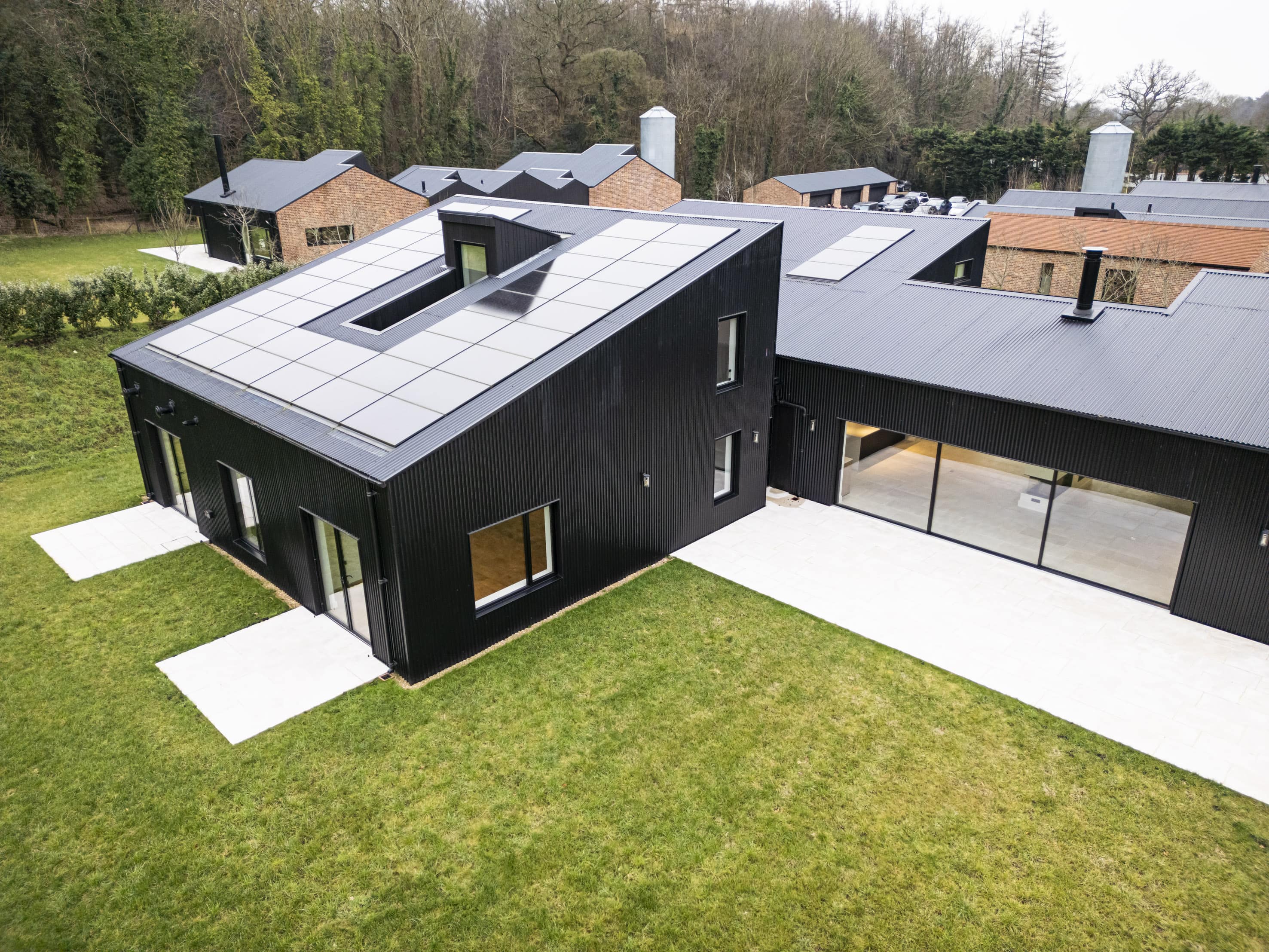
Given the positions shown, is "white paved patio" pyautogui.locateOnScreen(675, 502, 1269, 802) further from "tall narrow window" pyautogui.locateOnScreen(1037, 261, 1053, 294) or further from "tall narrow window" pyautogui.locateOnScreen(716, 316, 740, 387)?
"tall narrow window" pyautogui.locateOnScreen(1037, 261, 1053, 294)

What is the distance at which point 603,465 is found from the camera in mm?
11047

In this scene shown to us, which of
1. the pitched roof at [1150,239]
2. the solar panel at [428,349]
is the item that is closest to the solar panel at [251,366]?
the solar panel at [428,349]

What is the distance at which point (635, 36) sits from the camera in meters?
65.1

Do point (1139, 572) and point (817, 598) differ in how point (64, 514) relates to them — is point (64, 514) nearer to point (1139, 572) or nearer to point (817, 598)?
point (817, 598)

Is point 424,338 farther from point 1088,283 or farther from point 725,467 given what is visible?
point 1088,283

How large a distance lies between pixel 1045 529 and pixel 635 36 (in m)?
64.8

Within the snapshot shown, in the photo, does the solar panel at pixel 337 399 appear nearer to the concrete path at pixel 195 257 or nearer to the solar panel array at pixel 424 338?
the solar panel array at pixel 424 338

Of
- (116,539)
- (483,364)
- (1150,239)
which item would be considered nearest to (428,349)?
(483,364)

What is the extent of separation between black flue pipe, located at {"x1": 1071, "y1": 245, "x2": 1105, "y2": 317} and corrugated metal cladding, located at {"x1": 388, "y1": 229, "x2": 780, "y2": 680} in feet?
15.6

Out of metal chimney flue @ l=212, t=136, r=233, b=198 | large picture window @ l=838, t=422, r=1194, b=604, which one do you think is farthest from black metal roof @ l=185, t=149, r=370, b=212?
large picture window @ l=838, t=422, r=1194, b=604

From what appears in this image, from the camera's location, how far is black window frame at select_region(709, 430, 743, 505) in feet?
43.5

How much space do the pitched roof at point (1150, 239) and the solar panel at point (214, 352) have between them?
2618 cm

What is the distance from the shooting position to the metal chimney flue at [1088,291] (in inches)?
483

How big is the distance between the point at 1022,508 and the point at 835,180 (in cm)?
4346
